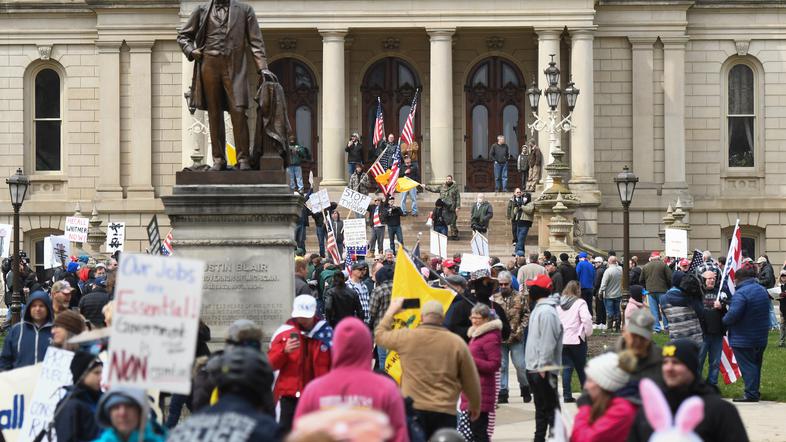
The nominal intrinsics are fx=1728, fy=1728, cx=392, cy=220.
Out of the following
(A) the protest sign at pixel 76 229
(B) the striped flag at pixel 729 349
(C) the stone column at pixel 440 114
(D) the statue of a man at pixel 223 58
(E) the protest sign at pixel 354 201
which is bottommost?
(B) the striped flag at pixel 729 349

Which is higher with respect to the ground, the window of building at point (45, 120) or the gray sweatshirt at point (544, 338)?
the window of building at point (45, 120)

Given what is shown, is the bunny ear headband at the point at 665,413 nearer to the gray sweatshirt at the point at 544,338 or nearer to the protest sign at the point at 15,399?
the protest sign at the point at 15,399

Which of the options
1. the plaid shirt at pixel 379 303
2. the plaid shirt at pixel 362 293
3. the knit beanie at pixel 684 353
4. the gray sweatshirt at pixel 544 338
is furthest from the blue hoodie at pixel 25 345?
the plaid shirt at pixel 362 293

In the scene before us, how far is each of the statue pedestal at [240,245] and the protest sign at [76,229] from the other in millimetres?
21337

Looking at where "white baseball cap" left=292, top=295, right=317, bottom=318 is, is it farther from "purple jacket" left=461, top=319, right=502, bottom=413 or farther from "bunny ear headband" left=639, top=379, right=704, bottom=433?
"bunny ear headband" left=639, top=379, right=704, bottom=433

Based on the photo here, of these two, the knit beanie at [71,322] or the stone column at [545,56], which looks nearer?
the knit beanie at [71,322]

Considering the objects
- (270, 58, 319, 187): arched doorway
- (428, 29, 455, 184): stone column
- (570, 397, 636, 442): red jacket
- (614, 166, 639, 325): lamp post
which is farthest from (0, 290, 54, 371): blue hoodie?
(270, 58, 319, 187): arched doorway

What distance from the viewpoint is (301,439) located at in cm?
696

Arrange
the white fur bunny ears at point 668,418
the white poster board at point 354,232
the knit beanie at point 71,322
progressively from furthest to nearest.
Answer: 1. the white poster board at point 354,232
2. the knit beanie at point 71,322
3. the white fur bunny ears at point 668,418

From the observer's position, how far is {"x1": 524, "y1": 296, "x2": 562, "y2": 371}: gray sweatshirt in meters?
17.4

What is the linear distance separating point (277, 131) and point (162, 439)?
744 centimetres

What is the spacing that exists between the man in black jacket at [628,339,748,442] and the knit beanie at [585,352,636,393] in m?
A: 0.23

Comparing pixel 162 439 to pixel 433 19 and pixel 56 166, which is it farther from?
pixel 56 166

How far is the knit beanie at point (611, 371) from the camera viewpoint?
33.0 feet
